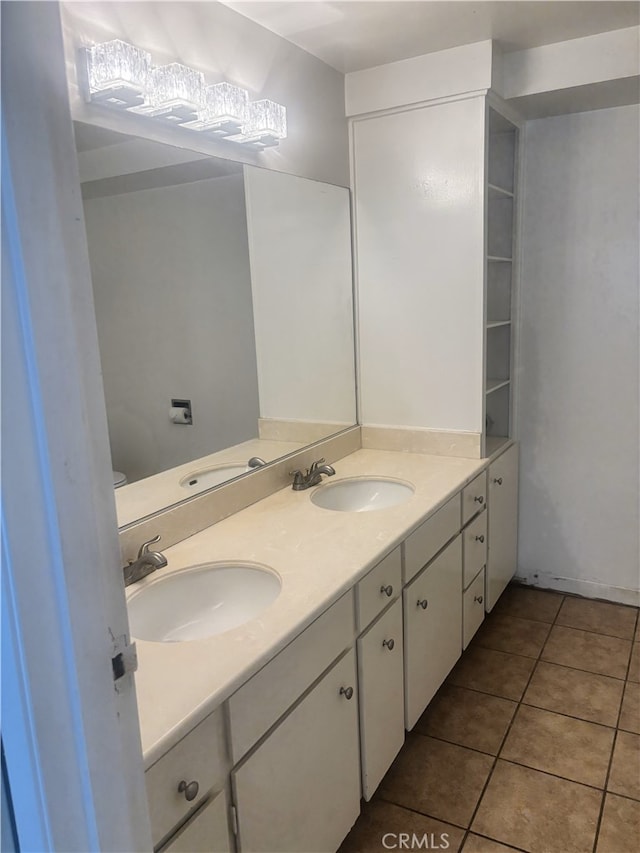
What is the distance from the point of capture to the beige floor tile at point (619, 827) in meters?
1.72

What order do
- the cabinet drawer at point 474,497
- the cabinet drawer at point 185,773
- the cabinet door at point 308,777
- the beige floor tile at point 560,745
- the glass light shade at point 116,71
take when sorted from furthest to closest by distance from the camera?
the cabinet drawer at point 474,497 < the beige floor tile at point 560,745 < the glass light shade at point 116,71 < the cabinet door at point 308,777 < the cabinet drawer at point 185,773

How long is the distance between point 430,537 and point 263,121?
1436mm

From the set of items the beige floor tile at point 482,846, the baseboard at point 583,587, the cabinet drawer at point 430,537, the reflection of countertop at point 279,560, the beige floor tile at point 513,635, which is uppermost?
the reflection of countertop at point 279,560

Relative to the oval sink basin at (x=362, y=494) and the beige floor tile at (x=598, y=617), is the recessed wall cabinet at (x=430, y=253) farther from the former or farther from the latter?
the beige floor tile at (x=598, y=617)

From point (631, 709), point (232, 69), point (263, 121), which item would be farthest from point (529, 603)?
point (232, 69)

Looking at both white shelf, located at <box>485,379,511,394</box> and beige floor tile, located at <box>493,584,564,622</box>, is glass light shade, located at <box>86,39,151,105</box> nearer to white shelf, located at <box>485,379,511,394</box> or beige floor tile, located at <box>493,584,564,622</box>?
white shelf, located at <box>485,379,511,394</box>

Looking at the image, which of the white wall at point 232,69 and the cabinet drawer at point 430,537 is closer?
the white wall at point 232,69

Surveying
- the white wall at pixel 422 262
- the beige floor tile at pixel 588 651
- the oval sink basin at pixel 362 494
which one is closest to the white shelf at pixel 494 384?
the white wall at pixel 422 262

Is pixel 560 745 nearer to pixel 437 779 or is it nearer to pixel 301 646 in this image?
pixel 437 779

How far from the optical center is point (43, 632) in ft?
2.20

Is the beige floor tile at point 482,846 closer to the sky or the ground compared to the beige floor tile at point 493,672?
closer to the ground

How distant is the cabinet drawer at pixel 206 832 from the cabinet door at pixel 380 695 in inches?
22.6

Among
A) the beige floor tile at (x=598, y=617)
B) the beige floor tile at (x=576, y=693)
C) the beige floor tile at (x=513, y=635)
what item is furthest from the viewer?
the beige floor tile at (x=598, y=617)

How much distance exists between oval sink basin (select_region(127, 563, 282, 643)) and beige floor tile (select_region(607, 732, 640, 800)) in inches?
50.0
